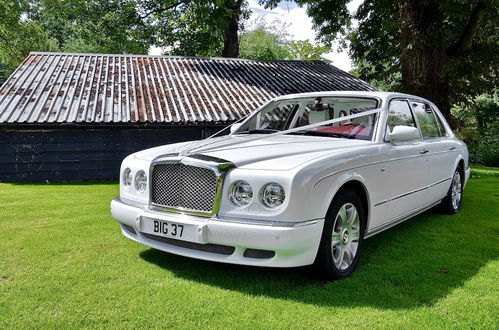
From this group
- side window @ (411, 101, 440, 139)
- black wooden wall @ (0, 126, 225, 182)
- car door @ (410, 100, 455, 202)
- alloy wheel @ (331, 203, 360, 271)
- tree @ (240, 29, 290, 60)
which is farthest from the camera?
tree @ (240, 29, 290, 60)

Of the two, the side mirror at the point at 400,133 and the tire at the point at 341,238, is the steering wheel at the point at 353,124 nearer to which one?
the side mirror at the point at 400,133

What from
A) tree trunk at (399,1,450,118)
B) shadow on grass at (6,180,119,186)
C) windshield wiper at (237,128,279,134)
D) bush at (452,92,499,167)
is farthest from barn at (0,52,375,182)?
bush at (452,92,499,167)

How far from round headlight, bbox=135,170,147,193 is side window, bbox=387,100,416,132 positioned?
2606mm

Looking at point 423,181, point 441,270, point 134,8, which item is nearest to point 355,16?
point 134,8

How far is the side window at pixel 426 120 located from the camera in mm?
5445

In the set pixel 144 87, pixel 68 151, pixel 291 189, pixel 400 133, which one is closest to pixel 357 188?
pixel 400 133

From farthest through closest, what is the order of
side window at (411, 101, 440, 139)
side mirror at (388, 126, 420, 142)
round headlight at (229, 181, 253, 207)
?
side window at (411, 101, 440, 139) → side mirror at (388, 126, 420, 142) → round headlight at (229, 181, 253, 207)

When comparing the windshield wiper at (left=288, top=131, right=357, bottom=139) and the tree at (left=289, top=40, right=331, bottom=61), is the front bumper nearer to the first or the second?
the windshield wiper at (left=288, top=131, right=357, bottom=139)

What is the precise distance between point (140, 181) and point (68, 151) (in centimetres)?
805

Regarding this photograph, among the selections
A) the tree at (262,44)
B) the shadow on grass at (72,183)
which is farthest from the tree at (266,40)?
the shadow on grass at (72,183)

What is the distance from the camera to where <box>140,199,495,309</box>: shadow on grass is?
3.33 meters

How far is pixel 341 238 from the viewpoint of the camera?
12.1 ft

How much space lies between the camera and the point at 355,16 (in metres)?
18.3

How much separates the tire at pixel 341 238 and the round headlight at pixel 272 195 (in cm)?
49
